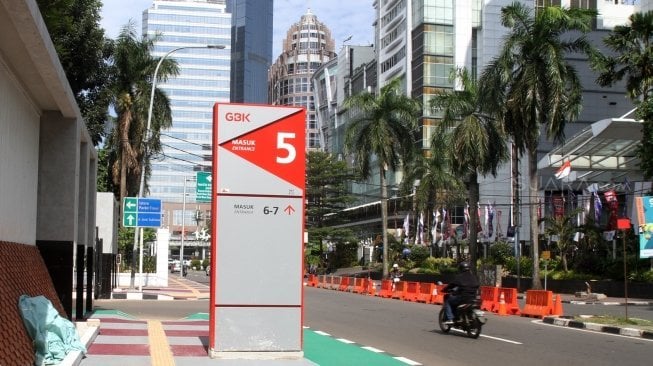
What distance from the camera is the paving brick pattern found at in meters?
8.10

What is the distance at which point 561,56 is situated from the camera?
108 ft

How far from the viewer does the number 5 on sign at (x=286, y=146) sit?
1120cm

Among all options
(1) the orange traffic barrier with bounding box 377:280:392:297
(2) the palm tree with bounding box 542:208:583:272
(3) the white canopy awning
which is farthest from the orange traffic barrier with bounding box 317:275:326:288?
(3) the white canopy awning

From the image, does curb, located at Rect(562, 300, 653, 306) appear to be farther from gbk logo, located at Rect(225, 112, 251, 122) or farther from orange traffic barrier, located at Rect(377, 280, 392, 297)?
gbk logo, located at Rect(225, 112, 251, 122)

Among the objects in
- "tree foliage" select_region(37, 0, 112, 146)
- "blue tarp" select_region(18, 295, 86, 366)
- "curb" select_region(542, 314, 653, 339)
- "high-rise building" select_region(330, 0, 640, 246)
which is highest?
"high-rise building" select_region(330, 0, 640, 246)

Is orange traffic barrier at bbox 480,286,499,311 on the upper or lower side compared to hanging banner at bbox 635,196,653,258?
lower

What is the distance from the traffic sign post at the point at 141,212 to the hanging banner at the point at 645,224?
2070 cm

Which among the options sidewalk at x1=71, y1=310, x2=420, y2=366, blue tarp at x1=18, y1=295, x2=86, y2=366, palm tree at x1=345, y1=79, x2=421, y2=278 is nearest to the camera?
blue tarp at x1=18, y1=295, x2=86, y2=366

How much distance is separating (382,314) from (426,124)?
56.4 m

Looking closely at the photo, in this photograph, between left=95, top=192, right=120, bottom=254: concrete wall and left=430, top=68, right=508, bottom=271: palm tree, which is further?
left=430, top=68, right=508, bottom=271: palm tree

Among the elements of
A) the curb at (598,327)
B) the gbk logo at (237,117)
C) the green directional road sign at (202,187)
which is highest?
the green directional road sign at (202,187)

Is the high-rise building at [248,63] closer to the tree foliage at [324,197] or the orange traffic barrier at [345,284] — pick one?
the tree foliage at [324,197]

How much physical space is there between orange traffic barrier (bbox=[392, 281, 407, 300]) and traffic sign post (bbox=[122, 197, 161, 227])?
11.9 metres

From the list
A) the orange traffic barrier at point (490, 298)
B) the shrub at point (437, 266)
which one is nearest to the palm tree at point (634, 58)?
the orange traffic barrier at point (490, 298)
